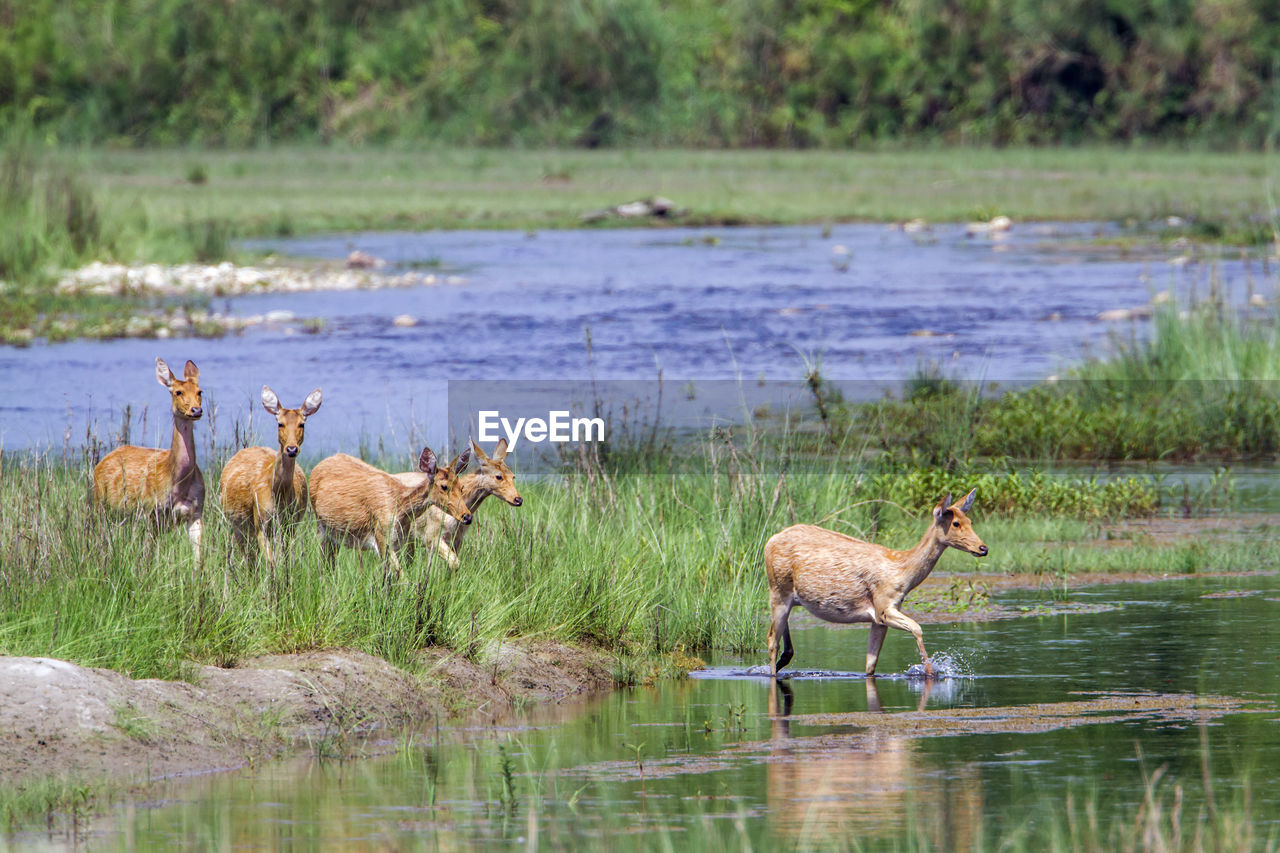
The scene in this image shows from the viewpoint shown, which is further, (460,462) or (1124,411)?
(1124,411)

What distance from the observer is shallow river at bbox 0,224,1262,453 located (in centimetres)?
2194

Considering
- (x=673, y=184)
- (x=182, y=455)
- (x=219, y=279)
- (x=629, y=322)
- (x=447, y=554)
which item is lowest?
(x=447, y=554)

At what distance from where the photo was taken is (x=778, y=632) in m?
11.4

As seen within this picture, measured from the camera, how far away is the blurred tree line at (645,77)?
52.8 meters

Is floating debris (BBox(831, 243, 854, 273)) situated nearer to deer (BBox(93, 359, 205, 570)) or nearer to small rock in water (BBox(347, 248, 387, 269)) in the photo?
small rock in water (BBox(347, 248, 387, 269))

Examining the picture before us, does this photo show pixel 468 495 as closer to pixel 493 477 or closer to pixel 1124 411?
pixel 493 477

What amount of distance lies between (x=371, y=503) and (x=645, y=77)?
43.7 meters

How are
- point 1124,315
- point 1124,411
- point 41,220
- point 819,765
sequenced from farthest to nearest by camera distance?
point 41,220 → point 1124,315 → point 1124,411 → point 819,765

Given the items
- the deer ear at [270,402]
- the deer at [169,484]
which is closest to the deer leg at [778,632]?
the deer ear at [270,402]

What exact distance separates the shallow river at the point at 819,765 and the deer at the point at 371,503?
5.16 ft

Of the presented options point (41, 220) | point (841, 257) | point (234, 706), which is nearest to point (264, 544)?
point (234, 706)

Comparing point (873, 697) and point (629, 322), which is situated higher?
point (629, 322)

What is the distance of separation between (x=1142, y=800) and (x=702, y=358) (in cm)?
1801
